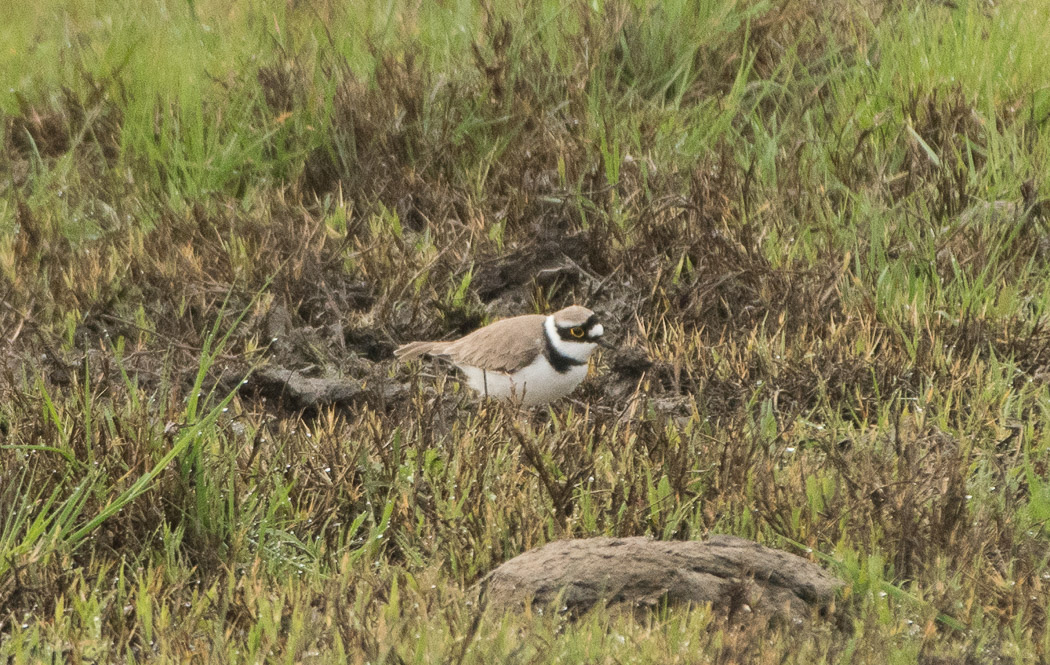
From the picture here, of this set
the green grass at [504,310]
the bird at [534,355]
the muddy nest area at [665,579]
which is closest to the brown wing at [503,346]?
the bird at [534,355]

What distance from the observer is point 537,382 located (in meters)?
4.80

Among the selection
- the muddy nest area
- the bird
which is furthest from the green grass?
the bird

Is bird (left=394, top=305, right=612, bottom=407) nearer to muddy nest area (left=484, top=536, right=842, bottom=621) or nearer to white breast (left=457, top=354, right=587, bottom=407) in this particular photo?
white breast (left=457, top=354, right=587, bottom=407)

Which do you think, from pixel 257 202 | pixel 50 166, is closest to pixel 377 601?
pixel 257 202

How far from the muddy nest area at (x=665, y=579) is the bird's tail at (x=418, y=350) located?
79.9 inches

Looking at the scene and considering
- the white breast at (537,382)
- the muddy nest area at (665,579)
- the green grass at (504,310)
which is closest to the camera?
the muddy nest area at (665,579)

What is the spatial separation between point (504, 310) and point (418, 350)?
2.52 feet

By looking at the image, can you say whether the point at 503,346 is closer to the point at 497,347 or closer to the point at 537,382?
the point at 497,347

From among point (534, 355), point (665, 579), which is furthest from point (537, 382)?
point (665, 579)

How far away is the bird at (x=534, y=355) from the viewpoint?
15.8ft

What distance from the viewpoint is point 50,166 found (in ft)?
23.1

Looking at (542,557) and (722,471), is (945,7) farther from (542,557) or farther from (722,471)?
(542,557)

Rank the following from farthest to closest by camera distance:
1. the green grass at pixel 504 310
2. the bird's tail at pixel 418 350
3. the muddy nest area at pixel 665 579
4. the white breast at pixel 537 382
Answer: the bird's tail at pixel 418 350 → the white breast at pixel 537 382 → the green grass at pixel 504 310 → the muddy nest area at pixel 665 579

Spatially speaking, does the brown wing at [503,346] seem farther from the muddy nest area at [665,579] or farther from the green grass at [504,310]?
the muddy nest area at [665,579]
